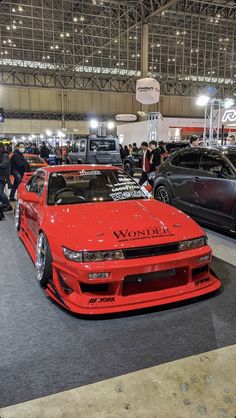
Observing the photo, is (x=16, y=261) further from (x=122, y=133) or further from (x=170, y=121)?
(x=122, y=133)

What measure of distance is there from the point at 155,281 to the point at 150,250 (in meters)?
0.28

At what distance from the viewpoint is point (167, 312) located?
3.32m

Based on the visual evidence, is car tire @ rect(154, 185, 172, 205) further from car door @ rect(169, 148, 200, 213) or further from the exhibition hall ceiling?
the exhibition hall ceiling

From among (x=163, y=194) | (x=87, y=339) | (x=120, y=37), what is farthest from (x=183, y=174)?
(x=120, y=37)

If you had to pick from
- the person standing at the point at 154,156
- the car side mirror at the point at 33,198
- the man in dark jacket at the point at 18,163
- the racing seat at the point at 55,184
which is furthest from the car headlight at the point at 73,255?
the man in dark jacket at the point at 18,163

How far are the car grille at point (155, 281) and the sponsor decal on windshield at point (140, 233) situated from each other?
332mm

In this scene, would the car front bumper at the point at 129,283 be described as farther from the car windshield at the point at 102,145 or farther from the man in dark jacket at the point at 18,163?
the car windshield at the point at 102,145

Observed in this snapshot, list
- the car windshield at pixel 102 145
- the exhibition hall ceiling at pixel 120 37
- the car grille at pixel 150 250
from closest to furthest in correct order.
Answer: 1. the car grille at pixel 150 250
2. the car windshield at pixel 102 145
3. the exhibition hall ceiling at pixel 120 37

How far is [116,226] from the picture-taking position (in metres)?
3.42

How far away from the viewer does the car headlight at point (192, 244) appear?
3.29 meters

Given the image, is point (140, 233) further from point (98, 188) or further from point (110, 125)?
point (110, 125)

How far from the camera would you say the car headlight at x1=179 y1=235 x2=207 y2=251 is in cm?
329

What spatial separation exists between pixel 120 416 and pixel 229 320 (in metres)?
1.51

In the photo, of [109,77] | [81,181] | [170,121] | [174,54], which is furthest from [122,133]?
[81,181]
